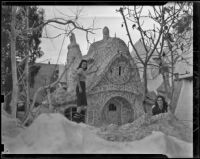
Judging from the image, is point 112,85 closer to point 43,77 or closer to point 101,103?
point 101,103

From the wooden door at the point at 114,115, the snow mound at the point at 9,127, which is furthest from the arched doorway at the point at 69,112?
the snow mound at the point at 9,127

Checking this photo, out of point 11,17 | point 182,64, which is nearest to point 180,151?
point 182,64

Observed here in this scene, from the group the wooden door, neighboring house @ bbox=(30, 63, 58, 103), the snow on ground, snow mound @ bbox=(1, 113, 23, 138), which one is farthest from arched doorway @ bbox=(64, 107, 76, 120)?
snow mound @ bbox=(1, 113, 23, 138)

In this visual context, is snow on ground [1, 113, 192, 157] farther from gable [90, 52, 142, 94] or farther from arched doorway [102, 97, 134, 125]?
gable [90, 52, 142, 94]

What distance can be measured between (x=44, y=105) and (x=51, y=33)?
3.43 feet

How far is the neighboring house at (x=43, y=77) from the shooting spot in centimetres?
435

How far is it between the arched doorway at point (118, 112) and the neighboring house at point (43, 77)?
2.95 feet

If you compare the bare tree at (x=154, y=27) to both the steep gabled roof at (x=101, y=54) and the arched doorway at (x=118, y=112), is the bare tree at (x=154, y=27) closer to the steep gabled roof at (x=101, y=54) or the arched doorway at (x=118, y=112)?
the steep gabled roof at (x=101, y=54)

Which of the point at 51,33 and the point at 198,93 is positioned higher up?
the point at 51,33

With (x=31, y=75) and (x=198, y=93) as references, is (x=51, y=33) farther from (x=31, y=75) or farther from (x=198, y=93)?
(x=198, y=93)

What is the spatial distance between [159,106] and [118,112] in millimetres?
607

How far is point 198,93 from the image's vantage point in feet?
14.2

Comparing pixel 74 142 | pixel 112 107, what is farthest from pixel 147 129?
pixel 74 142

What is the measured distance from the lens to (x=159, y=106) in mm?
4414
